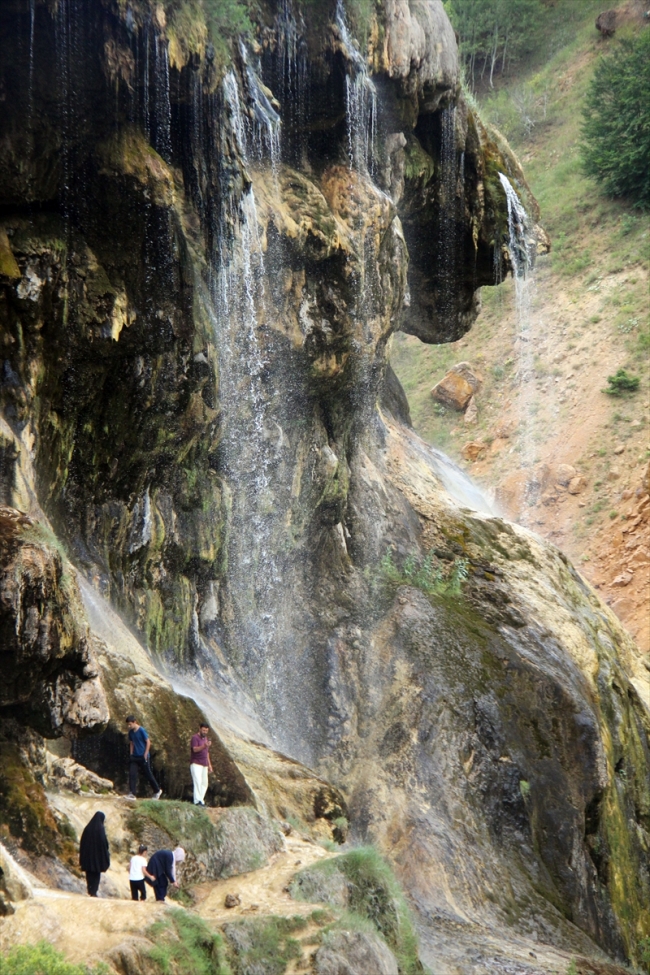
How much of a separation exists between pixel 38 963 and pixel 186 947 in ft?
5.06

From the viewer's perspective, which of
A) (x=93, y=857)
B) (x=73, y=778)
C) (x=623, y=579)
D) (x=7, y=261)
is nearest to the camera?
(x=93, y=857)

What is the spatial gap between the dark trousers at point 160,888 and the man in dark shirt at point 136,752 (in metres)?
1.78

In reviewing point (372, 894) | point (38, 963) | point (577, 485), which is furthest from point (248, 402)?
point (577, 485)

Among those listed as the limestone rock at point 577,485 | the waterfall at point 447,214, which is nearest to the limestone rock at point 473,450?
the limestone rock at point 577,485

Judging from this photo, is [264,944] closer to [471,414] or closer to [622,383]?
[622,383]

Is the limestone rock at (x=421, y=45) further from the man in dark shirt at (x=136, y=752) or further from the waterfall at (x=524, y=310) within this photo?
the man in dark shirt at (x=136, y=752)

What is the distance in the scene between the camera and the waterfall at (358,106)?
16.1 metres

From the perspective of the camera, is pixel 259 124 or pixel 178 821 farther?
pixel 259 124

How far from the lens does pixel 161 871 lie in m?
9.12

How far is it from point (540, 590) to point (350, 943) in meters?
11.2

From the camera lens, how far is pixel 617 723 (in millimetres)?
18859

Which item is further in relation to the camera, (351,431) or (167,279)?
(351,431)

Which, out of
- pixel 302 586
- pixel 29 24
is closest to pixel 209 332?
pixel 29 24

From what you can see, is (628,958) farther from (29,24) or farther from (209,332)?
(29,24)
